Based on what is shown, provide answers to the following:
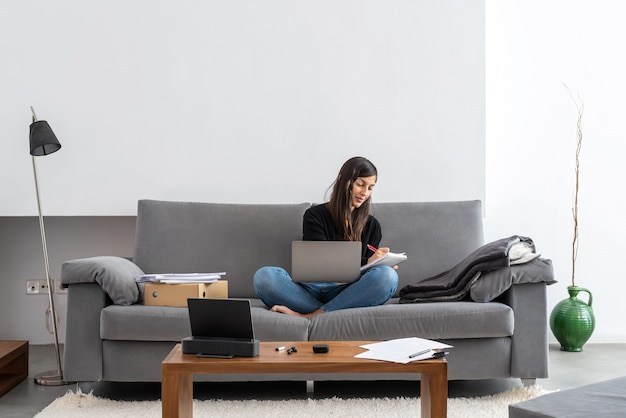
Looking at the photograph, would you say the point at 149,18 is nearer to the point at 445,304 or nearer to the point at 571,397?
the point at 445,304

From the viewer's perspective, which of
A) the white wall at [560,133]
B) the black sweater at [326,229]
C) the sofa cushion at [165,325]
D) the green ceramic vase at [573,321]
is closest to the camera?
the sofa cushion at [165,325]

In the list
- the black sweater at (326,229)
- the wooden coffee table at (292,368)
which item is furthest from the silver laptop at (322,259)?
the wooden coffee table at (292,368)

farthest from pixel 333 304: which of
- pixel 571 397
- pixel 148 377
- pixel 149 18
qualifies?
pixel 149 18

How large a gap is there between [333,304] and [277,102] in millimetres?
1332

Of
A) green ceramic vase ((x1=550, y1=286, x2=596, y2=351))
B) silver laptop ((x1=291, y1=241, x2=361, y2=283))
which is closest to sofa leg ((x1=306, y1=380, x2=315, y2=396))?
silver laptop ((x1=291, y1=241, x2=361, y2=283))

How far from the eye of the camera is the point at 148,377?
9.72 feet

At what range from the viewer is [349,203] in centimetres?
342

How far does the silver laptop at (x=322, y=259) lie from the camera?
2.96 meters

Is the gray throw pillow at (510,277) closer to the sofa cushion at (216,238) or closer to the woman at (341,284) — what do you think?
the woman at (341,284)

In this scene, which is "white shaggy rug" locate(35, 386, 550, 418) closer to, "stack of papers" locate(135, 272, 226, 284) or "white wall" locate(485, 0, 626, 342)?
"stack of papers" locate(135, 272, 226, 284)

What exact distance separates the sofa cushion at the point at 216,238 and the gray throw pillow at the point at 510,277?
3.26 ft

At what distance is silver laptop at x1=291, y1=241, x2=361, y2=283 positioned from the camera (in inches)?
117

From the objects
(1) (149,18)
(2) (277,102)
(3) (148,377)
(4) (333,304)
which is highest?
(1) (149,18)

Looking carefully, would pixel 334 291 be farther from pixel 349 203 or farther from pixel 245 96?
pixel 245 96
